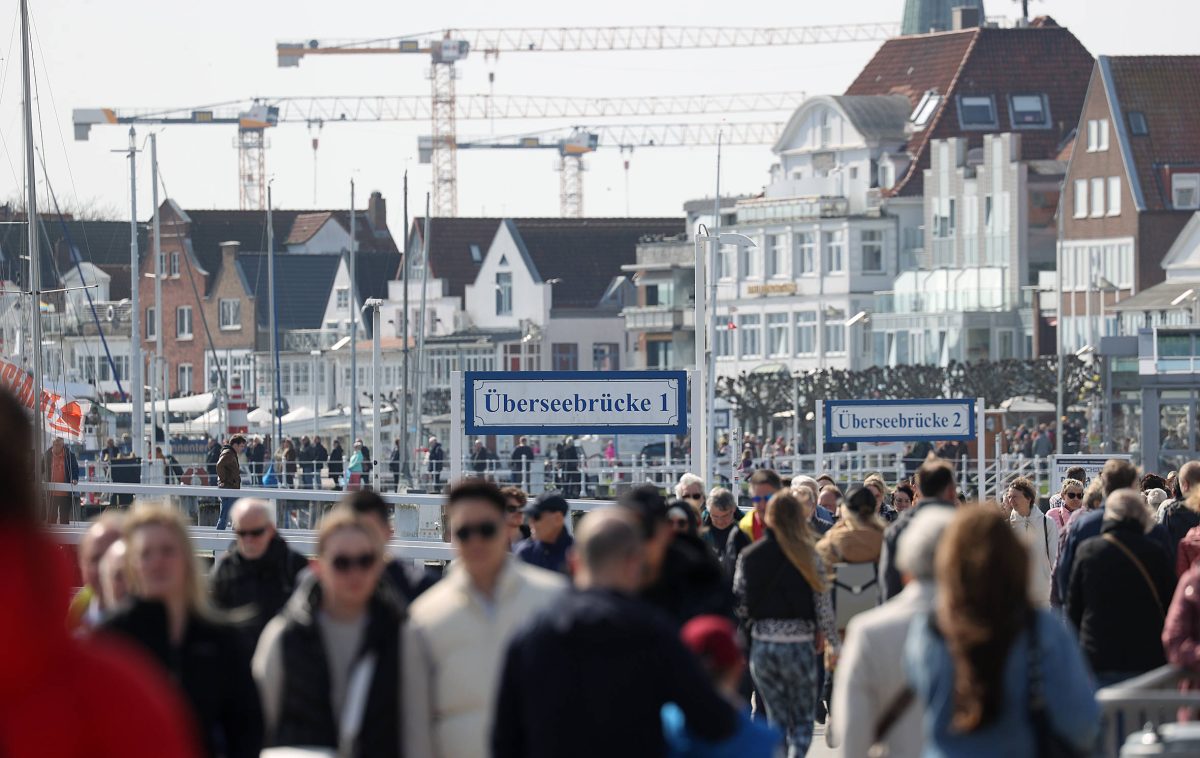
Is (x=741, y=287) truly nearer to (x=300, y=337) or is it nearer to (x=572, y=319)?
(x=572, y=319)

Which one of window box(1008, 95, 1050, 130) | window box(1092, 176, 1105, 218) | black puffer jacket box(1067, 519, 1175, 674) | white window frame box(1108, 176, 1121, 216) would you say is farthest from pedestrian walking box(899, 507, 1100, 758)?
window box(1008, 95, 1050, 130)

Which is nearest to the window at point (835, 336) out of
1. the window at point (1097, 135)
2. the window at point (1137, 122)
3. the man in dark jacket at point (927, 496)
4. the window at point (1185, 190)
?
the window at point (1097, 135)

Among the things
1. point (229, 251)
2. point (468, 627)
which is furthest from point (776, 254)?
point (468, 627)

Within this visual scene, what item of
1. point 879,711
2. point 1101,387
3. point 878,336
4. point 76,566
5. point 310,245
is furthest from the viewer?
point 310,245

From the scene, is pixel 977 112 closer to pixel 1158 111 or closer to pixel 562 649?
pixel 1158 111

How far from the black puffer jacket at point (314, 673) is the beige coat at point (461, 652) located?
0.26 feet

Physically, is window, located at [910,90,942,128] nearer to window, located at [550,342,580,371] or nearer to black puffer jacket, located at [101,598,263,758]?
window, located at [550,342,580,371]

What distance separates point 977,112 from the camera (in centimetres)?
9744

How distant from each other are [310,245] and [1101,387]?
6977cm

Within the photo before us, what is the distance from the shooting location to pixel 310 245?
12781cm

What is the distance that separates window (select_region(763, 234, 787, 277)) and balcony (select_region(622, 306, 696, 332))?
5600 millimetres

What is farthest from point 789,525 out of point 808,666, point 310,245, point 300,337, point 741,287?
point 310,245

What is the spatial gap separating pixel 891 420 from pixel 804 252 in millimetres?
64904

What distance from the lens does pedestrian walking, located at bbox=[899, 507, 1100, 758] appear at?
6059 millimetres
